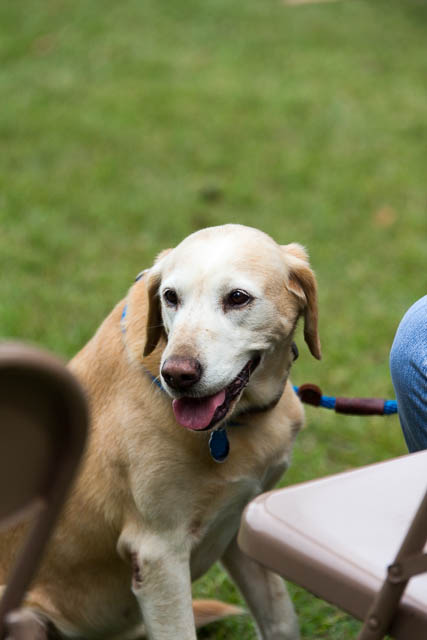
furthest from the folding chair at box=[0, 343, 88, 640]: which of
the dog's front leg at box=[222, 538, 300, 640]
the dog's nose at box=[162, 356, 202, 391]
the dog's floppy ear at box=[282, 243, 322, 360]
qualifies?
the dog's front leg at box=[222, 538, 300, 640]

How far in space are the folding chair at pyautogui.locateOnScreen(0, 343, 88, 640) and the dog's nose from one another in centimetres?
86

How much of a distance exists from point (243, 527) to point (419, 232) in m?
4.64

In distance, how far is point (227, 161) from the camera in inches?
262

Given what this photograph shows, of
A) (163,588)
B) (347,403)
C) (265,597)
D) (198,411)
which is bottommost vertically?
(265,597)

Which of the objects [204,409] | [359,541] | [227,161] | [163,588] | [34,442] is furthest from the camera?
[227,161]

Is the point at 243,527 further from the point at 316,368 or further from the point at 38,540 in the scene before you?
the point at 316,368

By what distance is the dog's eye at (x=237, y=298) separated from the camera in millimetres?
2125

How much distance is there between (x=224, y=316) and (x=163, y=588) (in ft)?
2.14

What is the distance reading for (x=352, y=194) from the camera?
20.8 feet

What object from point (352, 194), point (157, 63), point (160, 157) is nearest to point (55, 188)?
point (160, 157)

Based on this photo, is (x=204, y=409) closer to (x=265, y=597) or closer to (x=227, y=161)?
(x=265, y=597)

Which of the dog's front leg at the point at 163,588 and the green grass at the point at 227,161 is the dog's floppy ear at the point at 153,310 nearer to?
the dog's front leg at the point at 163,588

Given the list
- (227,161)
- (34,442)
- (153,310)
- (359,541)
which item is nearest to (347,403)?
(153,310)

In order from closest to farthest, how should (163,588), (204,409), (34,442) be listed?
1. (34,442)
2. (204,409)
3. (163,588)
